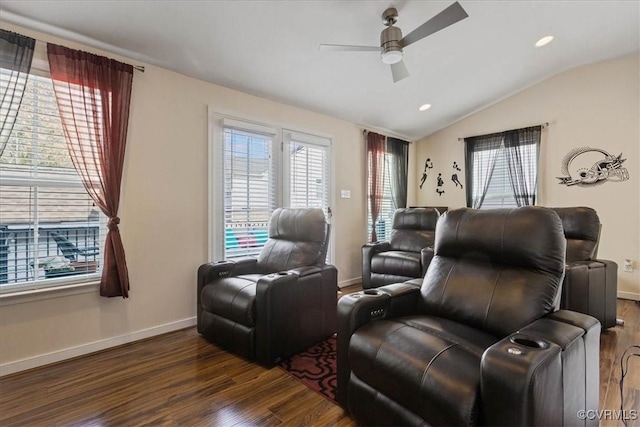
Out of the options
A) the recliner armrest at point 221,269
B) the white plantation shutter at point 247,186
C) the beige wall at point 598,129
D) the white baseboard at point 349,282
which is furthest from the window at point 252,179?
the beige wall at point 598,129

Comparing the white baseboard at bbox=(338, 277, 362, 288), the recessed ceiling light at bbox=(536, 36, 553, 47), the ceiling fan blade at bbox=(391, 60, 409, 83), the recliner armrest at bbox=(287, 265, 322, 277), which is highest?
the recessed ceiling light at bbox=(536, 36, 553, 47)

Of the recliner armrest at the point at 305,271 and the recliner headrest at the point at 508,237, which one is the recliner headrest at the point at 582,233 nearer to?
the recliner headrest at the point at 508,237

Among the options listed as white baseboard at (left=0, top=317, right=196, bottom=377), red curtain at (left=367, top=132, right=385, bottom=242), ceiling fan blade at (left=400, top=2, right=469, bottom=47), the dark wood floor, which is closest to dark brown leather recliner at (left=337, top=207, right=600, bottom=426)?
the dark wood floor

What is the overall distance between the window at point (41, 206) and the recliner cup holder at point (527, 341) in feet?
9.66

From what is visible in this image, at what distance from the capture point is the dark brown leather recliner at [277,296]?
87.7 inches

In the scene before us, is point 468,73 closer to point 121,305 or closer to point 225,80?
point 225,80

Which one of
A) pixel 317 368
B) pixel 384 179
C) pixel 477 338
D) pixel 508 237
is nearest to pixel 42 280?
pixel 317 368

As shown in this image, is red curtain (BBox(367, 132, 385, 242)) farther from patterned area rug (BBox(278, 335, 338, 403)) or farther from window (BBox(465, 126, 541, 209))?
patterned area rug (BBox(278, 335, 338, 403))

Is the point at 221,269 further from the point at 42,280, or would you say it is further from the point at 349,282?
the point at 349,282

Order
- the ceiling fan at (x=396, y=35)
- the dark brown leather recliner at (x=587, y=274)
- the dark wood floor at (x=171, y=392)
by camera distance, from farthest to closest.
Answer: the dark brown leather recliner at (x=587, y=274) < the ceiling fan at (x=396, y=35) < the dark wood floor at (x=171, y=392)

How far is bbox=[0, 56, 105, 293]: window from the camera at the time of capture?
219 centimetres

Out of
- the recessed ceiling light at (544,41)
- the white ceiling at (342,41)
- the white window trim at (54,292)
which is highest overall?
the recessed ceiling light at (544,41)

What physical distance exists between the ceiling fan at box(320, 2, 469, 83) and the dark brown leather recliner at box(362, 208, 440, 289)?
214 centimetres

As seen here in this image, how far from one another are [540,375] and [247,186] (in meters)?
3.02
